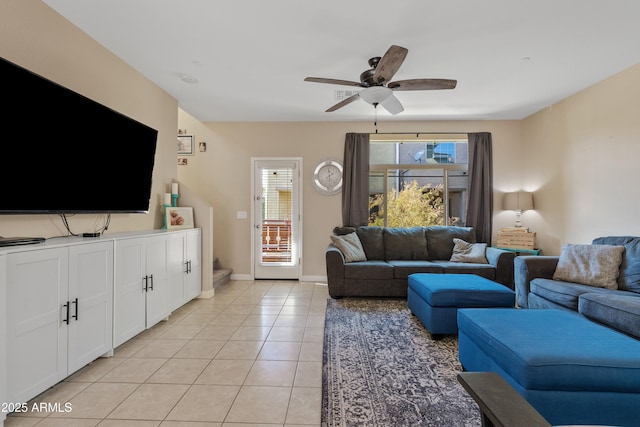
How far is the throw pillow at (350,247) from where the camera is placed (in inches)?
168

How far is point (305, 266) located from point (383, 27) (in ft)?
12.0

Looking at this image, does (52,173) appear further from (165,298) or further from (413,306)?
(413,306)

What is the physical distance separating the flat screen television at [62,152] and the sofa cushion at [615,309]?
164 inches

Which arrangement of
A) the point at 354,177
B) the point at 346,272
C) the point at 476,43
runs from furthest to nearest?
the point at 354,177 < the point at 346,272 < the point at 476,43

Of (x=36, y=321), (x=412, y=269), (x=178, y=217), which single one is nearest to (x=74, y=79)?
(x=178, y=217)

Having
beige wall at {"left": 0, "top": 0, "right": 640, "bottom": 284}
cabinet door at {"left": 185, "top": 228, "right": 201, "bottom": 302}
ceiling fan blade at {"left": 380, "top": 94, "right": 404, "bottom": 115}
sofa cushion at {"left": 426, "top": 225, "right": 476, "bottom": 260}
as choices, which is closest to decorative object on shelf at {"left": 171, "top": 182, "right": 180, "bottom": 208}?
beige wall at {"left": 0, "top": 0, "right": 640, "bottom": 284}

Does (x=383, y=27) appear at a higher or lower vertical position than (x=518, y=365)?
higher

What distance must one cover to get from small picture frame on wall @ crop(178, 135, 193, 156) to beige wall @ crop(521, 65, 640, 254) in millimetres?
5568

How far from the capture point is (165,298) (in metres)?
3.16

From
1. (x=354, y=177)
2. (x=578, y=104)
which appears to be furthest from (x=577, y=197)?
(x=354, y=177)

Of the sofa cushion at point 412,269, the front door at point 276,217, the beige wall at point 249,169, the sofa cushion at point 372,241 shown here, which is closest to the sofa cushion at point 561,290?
the sofa cushion at point 412,269

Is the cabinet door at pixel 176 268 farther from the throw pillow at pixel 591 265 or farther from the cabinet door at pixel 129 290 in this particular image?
the throw pillow at pixel 591 265

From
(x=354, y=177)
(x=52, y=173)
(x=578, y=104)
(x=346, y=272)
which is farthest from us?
(x=354, y=177)

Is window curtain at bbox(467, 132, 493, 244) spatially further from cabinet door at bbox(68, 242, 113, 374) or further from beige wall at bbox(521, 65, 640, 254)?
cabinet door at bbox(68, 242, 113, 374)
